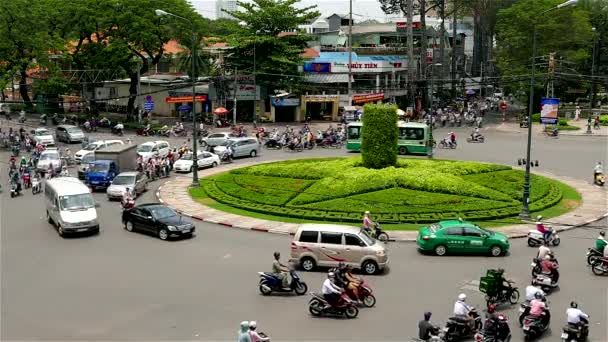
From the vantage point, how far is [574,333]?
15227 millimetres

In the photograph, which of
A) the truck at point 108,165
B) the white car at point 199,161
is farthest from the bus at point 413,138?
the truck at point 108,165

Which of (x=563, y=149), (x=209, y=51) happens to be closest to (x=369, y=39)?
(x=209, y=51)

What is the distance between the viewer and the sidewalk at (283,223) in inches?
1046

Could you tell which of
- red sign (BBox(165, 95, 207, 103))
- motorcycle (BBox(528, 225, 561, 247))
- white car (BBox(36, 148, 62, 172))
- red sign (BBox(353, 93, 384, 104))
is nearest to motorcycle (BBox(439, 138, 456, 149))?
red sign (BBox(353, 93, 384, 104))

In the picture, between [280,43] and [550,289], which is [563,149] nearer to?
[280,43]

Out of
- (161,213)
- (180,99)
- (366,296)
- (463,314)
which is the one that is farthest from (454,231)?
(180,99)

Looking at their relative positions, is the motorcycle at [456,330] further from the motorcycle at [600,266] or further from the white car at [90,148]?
the white car at [90,148]

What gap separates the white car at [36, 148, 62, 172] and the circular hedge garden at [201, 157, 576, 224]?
10.2 meters

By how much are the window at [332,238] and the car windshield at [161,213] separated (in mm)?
7860

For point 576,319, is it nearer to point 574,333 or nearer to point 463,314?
point 574,333

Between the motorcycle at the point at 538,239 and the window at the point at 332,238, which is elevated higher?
the window at the point at 332,238

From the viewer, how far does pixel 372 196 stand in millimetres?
30906

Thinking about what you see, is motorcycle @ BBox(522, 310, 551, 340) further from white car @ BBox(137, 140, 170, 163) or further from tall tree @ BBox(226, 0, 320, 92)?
tall tree @ BBox(226, 0, 320, 92)

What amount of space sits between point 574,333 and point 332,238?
8.35 metres
